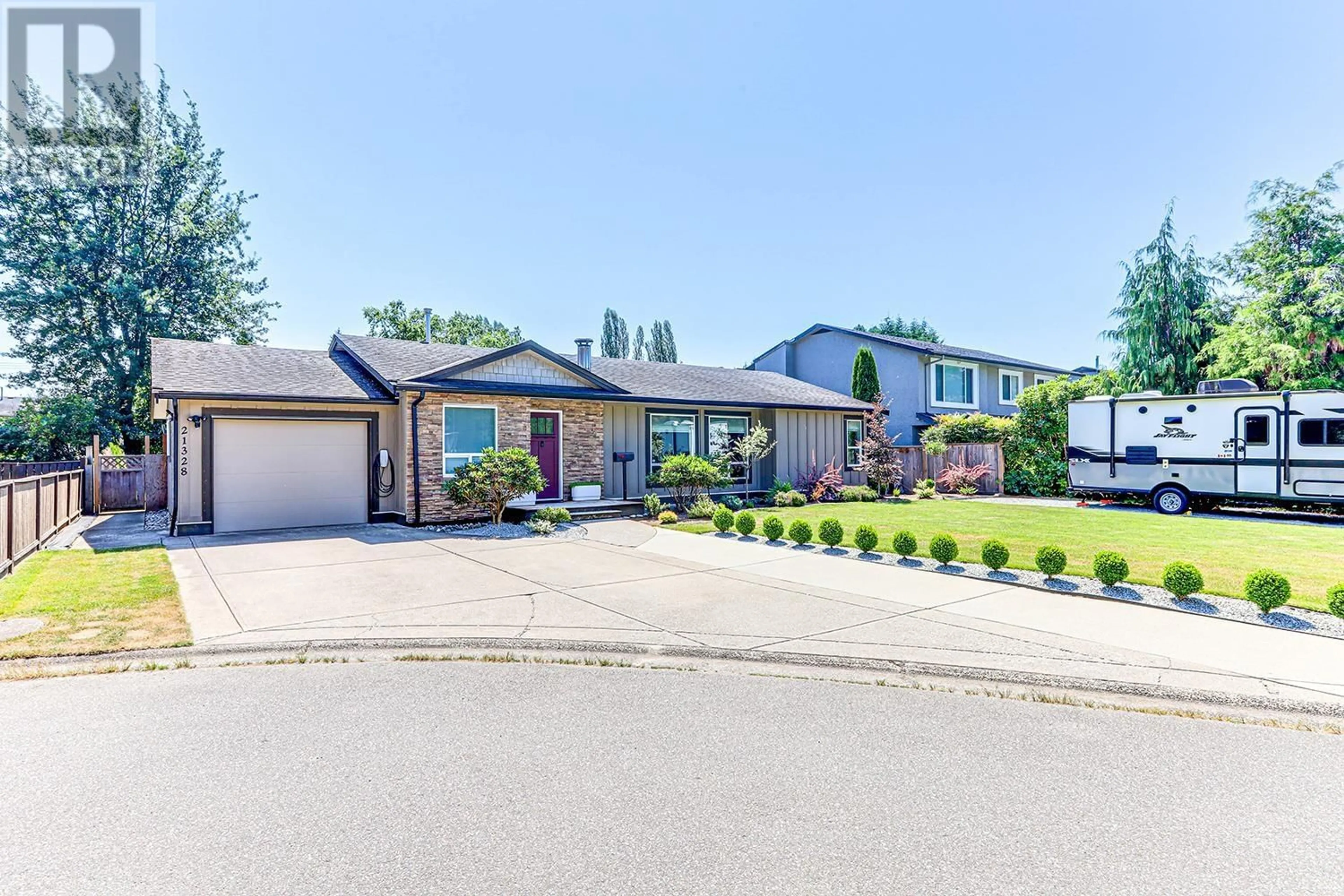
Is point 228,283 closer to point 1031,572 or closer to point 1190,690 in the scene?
point 1031,572

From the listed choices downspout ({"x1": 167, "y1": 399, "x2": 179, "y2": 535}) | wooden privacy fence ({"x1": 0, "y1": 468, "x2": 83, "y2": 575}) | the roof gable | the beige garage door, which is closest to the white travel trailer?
the roof gable

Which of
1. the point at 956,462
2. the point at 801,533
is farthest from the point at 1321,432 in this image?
the point at 801,533

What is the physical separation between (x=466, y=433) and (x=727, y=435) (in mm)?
7483

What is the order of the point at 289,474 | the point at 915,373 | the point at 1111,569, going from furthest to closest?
the point at 915,373
the point at 289,474
the point at 1111,569

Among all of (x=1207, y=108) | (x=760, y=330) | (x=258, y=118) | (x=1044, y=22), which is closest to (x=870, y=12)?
(x=1044, y=22)

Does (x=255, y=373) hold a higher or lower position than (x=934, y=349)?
lower

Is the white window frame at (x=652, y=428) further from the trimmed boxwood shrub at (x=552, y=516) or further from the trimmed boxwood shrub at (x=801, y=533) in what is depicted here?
the trimmed boxwood shrub at (x=801, y=533)

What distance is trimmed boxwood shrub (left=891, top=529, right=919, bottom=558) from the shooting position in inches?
367

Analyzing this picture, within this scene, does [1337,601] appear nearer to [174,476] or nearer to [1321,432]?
[1321,432]

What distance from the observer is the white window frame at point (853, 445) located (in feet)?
67.9

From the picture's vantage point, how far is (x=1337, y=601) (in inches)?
231

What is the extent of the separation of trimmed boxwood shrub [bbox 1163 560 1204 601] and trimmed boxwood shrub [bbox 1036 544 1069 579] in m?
1.04

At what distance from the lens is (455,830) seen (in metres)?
2.89

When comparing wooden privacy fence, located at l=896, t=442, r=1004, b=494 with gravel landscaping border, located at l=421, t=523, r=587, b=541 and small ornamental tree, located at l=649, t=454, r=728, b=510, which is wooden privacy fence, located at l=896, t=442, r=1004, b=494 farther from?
gravel landscaping border, located at l=421, t=523, r=587, b=541
